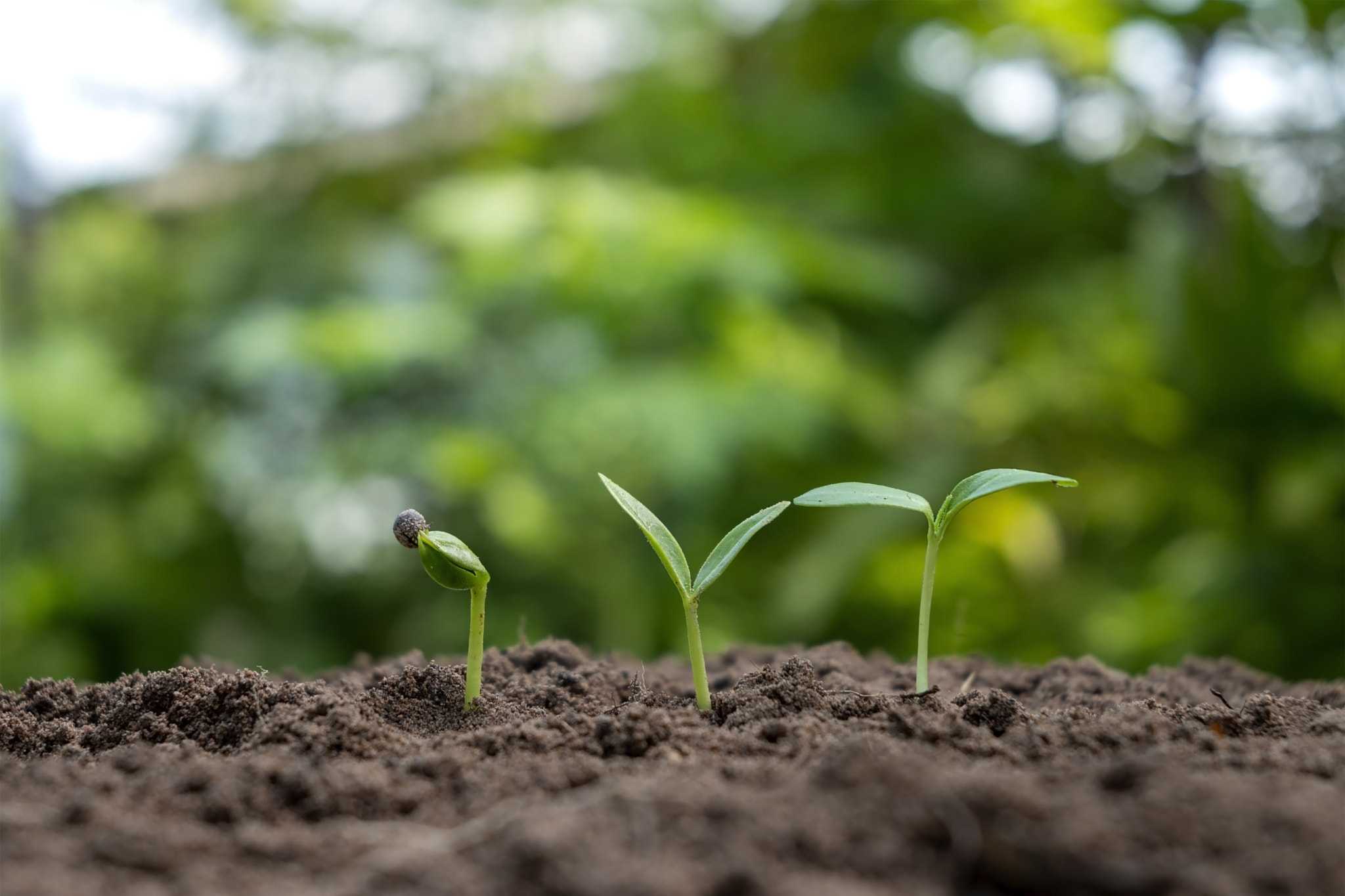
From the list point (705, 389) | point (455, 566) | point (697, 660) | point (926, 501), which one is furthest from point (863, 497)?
point (705, 389)

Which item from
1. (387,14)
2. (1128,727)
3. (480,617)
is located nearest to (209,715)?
(480,617)

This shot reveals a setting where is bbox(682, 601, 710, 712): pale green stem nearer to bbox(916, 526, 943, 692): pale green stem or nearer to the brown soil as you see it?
the brown soil

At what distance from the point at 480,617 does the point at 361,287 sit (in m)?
2.95

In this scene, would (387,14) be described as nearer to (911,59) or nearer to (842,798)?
(911,59)

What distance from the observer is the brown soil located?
420mm

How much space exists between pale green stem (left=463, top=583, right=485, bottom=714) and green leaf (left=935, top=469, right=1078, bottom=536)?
326mm

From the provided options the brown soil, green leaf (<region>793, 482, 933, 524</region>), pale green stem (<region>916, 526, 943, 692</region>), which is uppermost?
green leaf (<region>793, 482, 933, 524</region>)

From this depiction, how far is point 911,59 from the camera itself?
3.10 meters

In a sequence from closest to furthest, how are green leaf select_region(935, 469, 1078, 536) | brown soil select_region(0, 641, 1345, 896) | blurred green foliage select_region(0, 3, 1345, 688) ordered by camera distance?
1. brown soil select_region(0, 641, 1345, 896)
2. green leaf select_region(935, 469, 1078, 536)
3. blurred green foliage select_region(0, 3, 1345, 688)

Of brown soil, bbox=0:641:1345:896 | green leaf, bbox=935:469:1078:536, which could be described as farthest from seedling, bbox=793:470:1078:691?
brown soil, bbox=0:641:1345:896

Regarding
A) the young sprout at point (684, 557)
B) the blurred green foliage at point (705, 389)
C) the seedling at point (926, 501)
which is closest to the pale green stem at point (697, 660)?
the young sprout at point (684, 557)

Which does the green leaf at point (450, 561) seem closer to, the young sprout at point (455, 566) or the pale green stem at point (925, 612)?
the young sprout at point (455, 566)

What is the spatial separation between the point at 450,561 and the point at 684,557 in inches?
6.4

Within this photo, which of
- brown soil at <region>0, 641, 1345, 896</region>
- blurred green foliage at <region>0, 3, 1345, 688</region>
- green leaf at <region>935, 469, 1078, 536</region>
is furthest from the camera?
blurred green foliage at <region>0, 3, 1345, 688</region>
